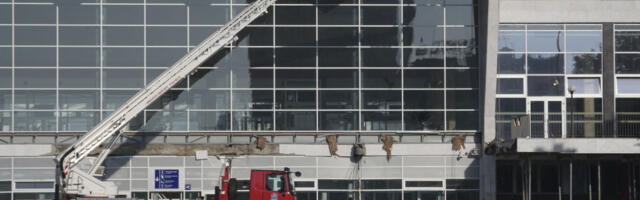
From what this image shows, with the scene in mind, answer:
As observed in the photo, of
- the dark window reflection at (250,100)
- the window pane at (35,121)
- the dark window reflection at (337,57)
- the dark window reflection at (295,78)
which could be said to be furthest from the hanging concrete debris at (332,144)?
the window pane at (35,121)

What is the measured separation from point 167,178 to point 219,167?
206 cm

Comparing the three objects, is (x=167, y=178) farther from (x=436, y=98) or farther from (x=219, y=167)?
(x=436, y=98)

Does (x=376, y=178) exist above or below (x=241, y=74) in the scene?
below

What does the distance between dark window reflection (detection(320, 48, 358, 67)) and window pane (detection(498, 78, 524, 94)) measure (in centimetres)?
581

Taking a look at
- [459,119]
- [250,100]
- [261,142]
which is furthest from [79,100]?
[459,119]

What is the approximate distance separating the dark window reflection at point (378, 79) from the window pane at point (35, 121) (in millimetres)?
12270

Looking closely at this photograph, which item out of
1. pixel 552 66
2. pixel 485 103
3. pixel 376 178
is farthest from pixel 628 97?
pixel 376 178

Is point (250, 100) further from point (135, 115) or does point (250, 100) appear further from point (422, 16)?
point (422, 16)

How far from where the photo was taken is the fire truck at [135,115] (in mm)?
33219

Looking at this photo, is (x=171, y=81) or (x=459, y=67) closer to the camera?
(x=171, y=81)

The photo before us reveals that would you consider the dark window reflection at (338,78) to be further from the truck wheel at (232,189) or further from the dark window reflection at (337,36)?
the truck wheel at (232,189)

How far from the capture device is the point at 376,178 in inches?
1609

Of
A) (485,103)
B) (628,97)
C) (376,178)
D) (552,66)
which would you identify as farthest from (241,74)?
(628,97)

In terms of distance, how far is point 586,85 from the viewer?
4088cm
